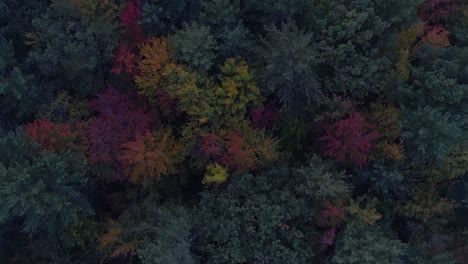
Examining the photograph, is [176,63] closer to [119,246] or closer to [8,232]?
[119,246]

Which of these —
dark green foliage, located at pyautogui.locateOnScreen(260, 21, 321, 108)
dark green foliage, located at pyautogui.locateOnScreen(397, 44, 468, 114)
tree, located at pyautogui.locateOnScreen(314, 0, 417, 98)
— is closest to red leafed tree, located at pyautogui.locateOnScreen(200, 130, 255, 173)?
dark green foliage, located at pyautogui.locateOnScreen(260, 21, 321, 108)

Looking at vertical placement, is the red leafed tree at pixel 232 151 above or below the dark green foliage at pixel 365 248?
above

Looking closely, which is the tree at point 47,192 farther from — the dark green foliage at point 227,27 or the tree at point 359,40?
the tree at point 359,40

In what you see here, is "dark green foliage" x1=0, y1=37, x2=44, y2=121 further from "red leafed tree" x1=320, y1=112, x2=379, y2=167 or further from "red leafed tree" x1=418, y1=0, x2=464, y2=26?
"red leafed tree" x1=418, y1=0, x2=464, y2=26

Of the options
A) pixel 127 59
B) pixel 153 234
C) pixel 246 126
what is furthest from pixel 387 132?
pixel 127 59

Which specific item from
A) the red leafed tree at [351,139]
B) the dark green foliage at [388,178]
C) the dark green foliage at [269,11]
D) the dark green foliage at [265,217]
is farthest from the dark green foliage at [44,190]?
the dark green foliage at [388,178]
